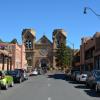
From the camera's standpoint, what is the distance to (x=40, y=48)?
172m

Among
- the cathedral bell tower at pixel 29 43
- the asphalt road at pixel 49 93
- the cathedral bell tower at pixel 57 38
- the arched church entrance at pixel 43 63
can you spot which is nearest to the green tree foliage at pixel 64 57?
the cathedral bell tower at pixel 57 38

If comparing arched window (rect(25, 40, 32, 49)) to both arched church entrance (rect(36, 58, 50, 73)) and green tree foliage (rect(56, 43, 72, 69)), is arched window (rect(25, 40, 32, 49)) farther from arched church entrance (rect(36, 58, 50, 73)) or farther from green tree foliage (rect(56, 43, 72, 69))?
green tree foliage (rect(56, 43, 72, 69))

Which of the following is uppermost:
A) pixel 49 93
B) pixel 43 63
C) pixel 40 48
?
pixel 40 48

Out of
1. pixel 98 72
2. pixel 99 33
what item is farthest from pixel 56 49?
pixel 98 72

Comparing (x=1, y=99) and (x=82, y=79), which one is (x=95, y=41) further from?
(x=1, y=99)

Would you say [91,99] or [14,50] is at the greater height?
[14,50]

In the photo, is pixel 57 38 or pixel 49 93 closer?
pixel 49 93

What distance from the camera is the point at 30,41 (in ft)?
549

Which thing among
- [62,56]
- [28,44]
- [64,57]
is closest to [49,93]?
[64,57]

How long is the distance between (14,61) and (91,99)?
3330 inches

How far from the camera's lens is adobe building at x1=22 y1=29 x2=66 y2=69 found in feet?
543

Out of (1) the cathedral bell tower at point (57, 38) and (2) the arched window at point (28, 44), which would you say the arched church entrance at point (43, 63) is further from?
(2) the arched window at point (28, 44)

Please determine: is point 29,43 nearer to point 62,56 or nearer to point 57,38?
point 57,38

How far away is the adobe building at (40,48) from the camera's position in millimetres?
165500
